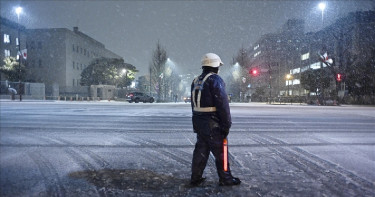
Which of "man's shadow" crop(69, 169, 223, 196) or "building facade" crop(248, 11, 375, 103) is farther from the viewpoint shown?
"building facade" crop(248, 11, 375, 103)

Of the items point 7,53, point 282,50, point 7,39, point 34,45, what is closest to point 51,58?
point 34,45

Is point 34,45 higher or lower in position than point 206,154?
higher

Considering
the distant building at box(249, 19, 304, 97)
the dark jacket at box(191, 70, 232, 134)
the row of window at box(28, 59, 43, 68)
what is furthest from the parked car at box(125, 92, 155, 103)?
the distant building at box(249, 19, 304, 97)

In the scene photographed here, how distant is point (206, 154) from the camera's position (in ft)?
12.3

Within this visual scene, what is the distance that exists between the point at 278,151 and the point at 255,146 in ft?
2.16

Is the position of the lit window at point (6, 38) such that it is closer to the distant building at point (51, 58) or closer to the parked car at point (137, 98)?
the distant building at point (51, 58)

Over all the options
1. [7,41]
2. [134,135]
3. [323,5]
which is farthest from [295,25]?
[134,135]

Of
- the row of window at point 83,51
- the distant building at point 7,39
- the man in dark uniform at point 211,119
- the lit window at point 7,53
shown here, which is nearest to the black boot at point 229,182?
the man in dark uniform at point 211,119

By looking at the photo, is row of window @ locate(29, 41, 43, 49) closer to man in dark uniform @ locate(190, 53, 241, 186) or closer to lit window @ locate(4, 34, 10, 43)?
lit window @ locate(4, 34, 10, 43)

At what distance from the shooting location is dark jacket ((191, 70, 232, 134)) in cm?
355

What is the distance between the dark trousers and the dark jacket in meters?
0.14

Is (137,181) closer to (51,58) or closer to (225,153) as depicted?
(225,153)

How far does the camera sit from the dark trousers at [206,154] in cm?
362

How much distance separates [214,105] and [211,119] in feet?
0.61
